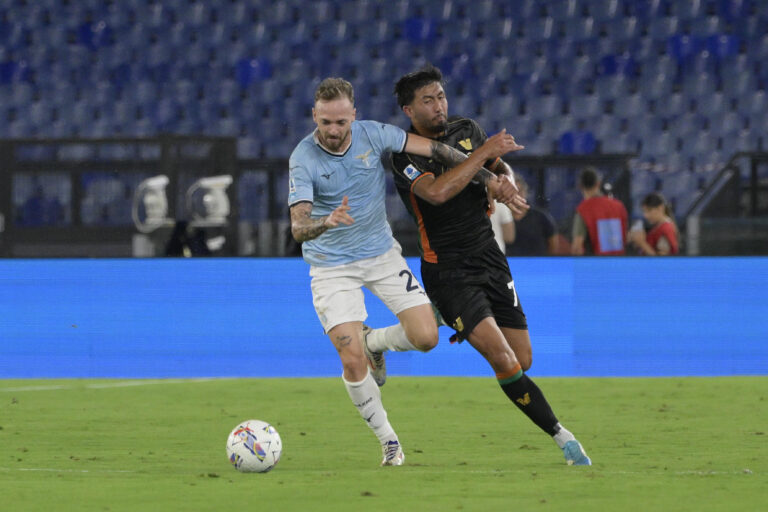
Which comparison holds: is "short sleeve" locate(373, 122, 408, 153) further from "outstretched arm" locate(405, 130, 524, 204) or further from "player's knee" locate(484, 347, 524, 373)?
"player's knee" locate(484, 347, 524, 373)

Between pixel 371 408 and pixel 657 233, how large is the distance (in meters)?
4.94

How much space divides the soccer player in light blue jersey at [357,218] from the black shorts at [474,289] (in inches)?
3.8

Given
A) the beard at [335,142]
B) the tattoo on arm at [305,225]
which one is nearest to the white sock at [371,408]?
the tattoo on arm at [305,225]

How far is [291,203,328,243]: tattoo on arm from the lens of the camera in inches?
195

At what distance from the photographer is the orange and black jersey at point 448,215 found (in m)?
5.50

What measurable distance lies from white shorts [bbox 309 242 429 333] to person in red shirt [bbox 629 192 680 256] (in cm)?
434

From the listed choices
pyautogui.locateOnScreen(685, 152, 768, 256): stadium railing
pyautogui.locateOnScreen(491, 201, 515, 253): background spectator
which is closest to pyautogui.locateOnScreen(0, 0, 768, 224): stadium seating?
pyautogui.locateOnScreen(685, 152, 768, 256): stadium railing

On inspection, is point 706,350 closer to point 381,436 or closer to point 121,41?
point 381,436

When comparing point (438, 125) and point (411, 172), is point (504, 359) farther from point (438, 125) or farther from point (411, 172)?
point (438, 125)

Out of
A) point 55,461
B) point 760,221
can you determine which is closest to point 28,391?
point 55,461

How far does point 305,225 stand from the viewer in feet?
16.3

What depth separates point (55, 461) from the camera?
5527 mm

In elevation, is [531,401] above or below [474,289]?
below

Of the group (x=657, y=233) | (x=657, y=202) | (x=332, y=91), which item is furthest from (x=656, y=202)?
(x=332, y=91)
